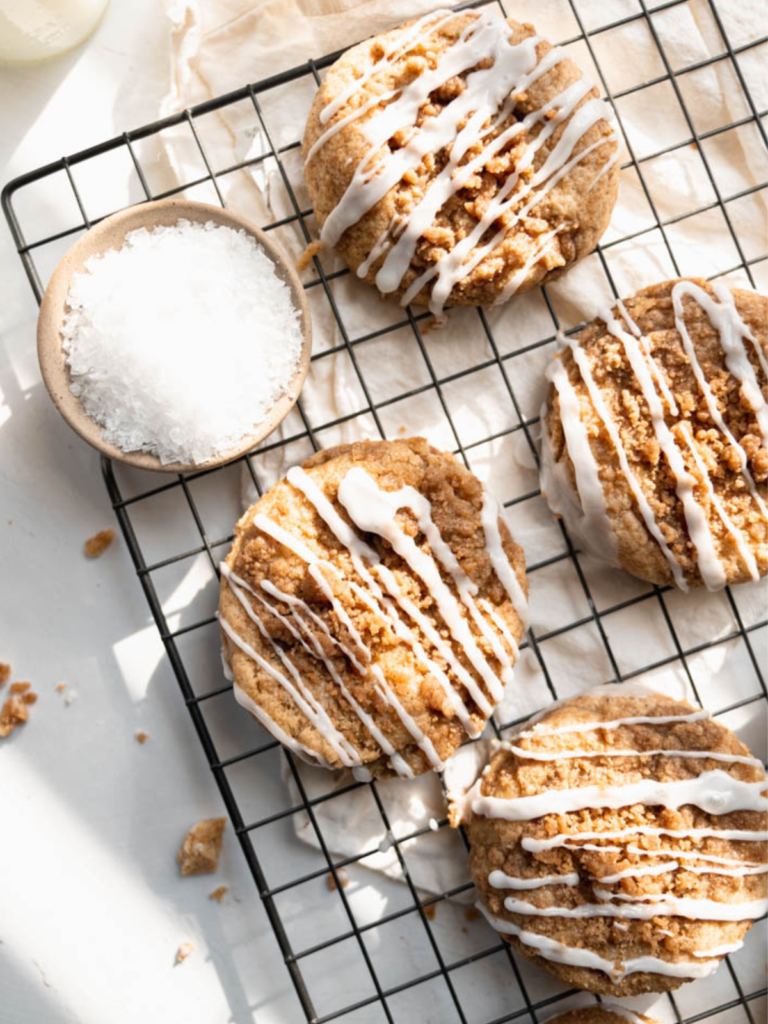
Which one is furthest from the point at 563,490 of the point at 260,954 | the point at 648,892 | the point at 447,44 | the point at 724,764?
the point at 260,954

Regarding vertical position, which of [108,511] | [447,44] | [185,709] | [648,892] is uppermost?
[447,44]

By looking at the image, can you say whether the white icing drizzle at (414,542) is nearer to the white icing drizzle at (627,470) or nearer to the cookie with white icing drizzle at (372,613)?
the cookie with white icing drizzle at (372,613)

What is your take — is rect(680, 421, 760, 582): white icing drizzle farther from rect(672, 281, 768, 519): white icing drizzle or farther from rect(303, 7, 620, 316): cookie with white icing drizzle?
rect(303, 7, 620, 316): cookie with white icing drizzle

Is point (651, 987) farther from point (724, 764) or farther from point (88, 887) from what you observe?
point (88, 887)

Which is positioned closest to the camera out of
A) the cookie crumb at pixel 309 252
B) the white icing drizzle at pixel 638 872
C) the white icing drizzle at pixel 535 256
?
the white icing drizzle at pixel 638 872

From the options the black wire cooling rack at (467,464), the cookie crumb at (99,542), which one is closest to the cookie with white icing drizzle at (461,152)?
the black wire cooling rack at (467,464)

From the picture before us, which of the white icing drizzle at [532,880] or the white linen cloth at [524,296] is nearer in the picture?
the white icing drizzle at [532,880]

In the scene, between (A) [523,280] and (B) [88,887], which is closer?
(A) [523,280]
